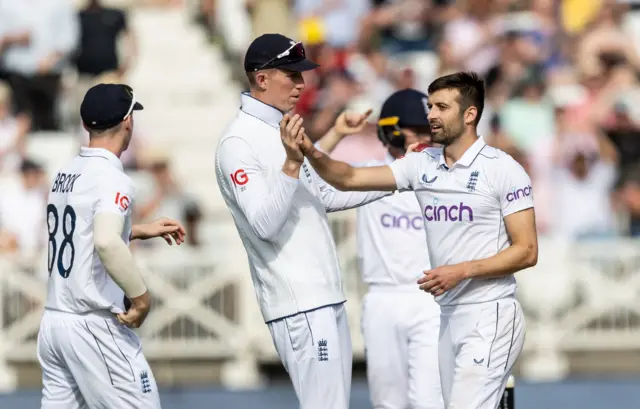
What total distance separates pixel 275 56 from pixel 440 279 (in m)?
1.36

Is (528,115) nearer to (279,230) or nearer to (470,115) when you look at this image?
(470,115)

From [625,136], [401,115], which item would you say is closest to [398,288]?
[401,115]

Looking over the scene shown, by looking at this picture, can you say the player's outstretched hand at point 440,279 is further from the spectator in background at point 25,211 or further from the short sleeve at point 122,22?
the short sleeve at point 122,22

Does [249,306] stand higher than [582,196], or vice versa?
[582,196]

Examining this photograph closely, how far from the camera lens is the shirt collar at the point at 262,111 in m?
6.66

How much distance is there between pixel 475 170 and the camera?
6.49 meters

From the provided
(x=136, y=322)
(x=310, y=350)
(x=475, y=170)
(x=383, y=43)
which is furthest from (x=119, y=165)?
(x=383, y=43)

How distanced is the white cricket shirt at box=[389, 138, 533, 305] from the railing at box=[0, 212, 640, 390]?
229 inches

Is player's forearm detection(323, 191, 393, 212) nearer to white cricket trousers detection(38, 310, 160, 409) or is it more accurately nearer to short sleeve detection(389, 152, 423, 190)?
short sleeve detection(389, 152, 423, 190)

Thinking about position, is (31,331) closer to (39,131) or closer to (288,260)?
(39,131)

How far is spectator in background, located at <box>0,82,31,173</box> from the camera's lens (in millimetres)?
14641

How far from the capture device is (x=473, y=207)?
646 cm

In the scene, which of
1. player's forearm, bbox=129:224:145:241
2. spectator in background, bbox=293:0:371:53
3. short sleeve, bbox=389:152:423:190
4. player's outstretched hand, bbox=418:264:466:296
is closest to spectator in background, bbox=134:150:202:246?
spectator in background, bbox=293:0:371:53

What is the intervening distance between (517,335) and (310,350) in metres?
1.00
